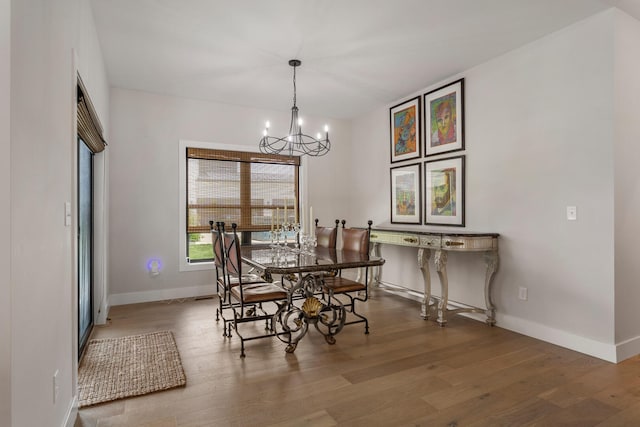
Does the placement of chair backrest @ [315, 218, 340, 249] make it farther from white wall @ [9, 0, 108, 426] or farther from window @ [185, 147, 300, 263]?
white wall @ [9, 0, 108, 426]

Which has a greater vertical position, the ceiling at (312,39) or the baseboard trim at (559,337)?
the ceiling at (312,39)

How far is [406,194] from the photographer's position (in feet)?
15.4

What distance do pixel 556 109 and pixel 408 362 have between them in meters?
2.49

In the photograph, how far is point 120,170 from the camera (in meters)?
A: 4.36

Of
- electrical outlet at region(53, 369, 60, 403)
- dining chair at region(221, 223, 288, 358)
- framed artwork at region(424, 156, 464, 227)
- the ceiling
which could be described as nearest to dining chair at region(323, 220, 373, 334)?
dining chair at region(221, 223, 288, 358)

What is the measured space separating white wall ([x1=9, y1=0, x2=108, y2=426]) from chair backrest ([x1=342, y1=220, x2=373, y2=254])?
237 cm

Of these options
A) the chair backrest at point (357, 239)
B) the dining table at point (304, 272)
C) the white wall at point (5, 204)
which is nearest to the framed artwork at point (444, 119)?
the chair backrest at point (357, 239)

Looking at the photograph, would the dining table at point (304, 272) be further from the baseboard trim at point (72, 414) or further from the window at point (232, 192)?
the window at point (232, 192)

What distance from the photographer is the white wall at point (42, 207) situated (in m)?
1.19

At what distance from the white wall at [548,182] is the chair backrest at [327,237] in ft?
4.55

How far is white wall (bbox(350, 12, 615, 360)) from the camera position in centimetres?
280

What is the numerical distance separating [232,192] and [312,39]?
2539mm

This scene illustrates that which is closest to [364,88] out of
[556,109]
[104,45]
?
[556,109]

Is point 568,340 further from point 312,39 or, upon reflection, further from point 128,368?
point 128,368
